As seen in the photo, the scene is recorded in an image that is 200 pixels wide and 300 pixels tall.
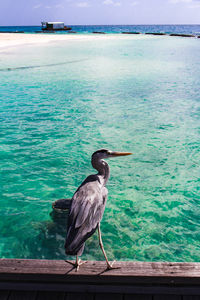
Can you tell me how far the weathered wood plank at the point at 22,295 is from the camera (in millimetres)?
2953

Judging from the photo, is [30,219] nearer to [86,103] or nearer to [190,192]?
[190,192]

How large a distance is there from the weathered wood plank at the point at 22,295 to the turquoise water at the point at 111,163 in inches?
77.1

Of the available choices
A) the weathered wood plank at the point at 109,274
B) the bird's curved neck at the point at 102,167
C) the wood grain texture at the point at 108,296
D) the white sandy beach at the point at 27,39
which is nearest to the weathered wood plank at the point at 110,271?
the weathered wood plank at the point at 109,274

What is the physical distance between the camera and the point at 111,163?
338 inches

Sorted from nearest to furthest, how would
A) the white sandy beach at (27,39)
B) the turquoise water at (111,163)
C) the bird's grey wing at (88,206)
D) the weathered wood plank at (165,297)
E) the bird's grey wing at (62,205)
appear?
1. the weathered wood plank at (165,297)
2. the bird's grey wing at (88,206)
3. the turquoise water at (111,163)
4. the bird's grey wing at (62,205)
5. the white sandy beach at (27,39)

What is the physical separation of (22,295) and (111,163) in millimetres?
5836

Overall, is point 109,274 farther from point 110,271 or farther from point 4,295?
point 4,295

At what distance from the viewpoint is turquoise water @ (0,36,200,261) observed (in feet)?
17.7

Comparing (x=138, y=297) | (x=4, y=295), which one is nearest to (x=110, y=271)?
(x=138, y=297)

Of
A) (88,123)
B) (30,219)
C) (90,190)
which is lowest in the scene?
(30,219)

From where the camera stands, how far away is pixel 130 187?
7.22 m

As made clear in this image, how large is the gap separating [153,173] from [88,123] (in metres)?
5.07

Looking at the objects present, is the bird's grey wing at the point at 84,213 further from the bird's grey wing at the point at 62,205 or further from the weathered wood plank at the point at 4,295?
the bird's grey wing at the point at 62,205

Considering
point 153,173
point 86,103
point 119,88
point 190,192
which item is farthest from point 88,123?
point 119,88
